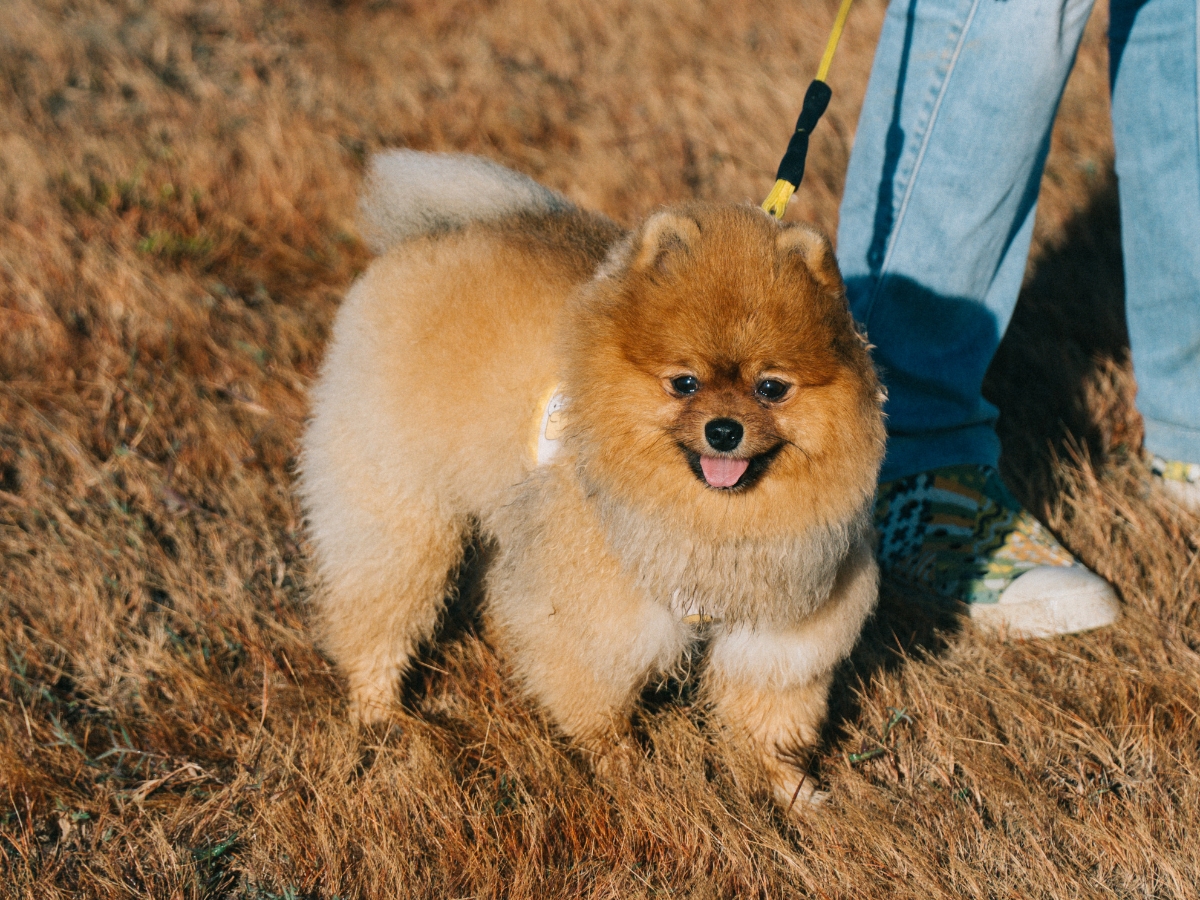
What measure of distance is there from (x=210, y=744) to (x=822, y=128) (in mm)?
4263

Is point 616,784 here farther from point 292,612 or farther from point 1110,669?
point 1110,669

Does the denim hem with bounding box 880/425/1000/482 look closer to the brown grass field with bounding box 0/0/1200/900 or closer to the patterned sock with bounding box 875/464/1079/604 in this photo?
the patterned sock with bounding box 875/464/1079/604

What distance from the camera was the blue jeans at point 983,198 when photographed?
8.32 ft

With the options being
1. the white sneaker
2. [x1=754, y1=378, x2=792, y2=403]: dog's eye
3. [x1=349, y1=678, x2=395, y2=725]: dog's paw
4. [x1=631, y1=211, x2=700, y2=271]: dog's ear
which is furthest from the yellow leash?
[x1=349, y1=678, x2=395, y2=725]: dog's paw

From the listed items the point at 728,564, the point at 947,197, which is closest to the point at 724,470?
the point at 728,564

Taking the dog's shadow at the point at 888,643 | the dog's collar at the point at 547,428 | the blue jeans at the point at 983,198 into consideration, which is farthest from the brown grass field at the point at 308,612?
the dog's collar at the point at 547,428

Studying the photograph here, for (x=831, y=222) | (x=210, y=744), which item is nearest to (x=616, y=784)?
(x=210, y=744)

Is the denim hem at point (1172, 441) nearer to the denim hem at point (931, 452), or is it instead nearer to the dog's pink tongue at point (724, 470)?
the denim hem at point (931, 452)

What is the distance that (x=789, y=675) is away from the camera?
2242mm

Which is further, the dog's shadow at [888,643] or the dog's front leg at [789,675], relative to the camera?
the dog's shadow at [888,643]

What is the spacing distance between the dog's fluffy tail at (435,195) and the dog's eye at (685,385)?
2.97 feet

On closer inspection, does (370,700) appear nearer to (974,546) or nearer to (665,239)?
(665,239)

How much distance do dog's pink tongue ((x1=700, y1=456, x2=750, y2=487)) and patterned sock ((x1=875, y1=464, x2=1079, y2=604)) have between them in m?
1.22

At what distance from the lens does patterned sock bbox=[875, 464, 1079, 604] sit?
295cm
